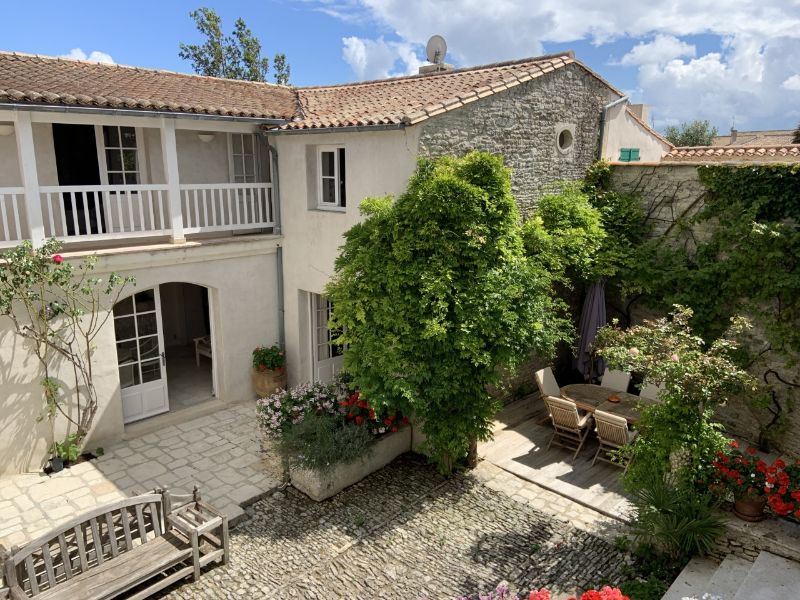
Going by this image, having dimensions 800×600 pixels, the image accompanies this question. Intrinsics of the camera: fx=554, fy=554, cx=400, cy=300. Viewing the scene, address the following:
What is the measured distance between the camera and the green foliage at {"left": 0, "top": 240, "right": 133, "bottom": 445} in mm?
9078

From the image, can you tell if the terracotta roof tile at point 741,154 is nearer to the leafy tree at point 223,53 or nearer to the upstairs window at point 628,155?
the upstairs window at point 628,155

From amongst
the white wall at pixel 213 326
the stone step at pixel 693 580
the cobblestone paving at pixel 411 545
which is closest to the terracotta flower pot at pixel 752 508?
the stone step at pixel 693 580

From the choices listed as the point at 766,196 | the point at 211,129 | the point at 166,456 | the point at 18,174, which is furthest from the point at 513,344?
the point at 18,174

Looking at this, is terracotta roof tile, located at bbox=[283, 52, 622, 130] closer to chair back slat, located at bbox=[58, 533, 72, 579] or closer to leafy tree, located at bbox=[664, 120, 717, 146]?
chair back slat, located at bbox=[58, 533, 72, 579]

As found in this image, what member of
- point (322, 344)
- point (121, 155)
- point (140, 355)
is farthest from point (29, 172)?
point (322, 344)

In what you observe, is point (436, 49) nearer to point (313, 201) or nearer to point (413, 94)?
point (413, 94)

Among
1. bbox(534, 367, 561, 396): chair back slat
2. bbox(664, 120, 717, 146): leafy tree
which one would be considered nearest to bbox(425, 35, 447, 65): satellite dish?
bbox(534, 367, 561, 396): chair back slat

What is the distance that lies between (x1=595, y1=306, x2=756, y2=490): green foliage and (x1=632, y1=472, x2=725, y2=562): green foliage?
0.80 feet

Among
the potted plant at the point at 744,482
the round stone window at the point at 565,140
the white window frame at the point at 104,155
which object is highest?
the round stone window at the point at 565,140

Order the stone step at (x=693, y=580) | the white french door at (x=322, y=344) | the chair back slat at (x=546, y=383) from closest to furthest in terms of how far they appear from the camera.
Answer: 1. the stone step at (x=693, y=580)
2. the chair back slat at (x=546, y=383)
3. the white french door at (x=322, y=344)

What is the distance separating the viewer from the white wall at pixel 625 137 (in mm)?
14320

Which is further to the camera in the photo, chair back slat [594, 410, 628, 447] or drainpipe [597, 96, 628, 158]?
drainpipe [597, 96, 628, 158]

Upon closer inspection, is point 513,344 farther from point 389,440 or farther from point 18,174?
point 18,174

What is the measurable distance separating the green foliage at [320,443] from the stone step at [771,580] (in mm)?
5601
